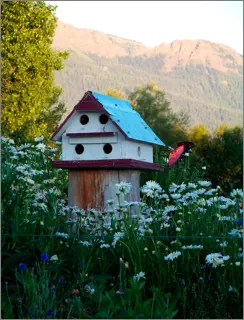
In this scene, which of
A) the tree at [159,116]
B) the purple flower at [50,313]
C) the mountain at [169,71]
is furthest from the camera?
A: the mountain at [169,71]

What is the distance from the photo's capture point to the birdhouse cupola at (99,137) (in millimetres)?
7488

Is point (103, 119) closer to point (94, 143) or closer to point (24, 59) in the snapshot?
point (94, 143)

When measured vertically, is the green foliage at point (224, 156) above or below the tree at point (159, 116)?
below

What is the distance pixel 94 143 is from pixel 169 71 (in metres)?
165

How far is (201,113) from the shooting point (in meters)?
135

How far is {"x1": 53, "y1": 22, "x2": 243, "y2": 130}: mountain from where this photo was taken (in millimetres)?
135750

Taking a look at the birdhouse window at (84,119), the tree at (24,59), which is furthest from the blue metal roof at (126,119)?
the tree at (24,59)

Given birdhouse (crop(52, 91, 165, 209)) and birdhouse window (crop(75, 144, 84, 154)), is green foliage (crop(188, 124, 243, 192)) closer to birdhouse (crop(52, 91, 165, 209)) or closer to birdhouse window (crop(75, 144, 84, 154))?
birdhouse (crop(52, 91, 165, 209))

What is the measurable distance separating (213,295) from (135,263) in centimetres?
70

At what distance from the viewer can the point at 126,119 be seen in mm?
7840

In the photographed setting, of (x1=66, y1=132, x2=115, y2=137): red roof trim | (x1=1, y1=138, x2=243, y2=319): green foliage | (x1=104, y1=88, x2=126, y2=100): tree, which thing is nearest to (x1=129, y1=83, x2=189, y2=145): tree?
(x1=104, y1=88, x2=126, y2=100): tree

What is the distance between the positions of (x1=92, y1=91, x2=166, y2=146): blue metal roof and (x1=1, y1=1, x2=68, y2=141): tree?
13.5m

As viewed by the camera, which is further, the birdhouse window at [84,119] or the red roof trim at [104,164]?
the birdhouse window at [84,119]

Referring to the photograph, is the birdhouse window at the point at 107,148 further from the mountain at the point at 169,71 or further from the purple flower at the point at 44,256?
the mountain at the point at 169,71
